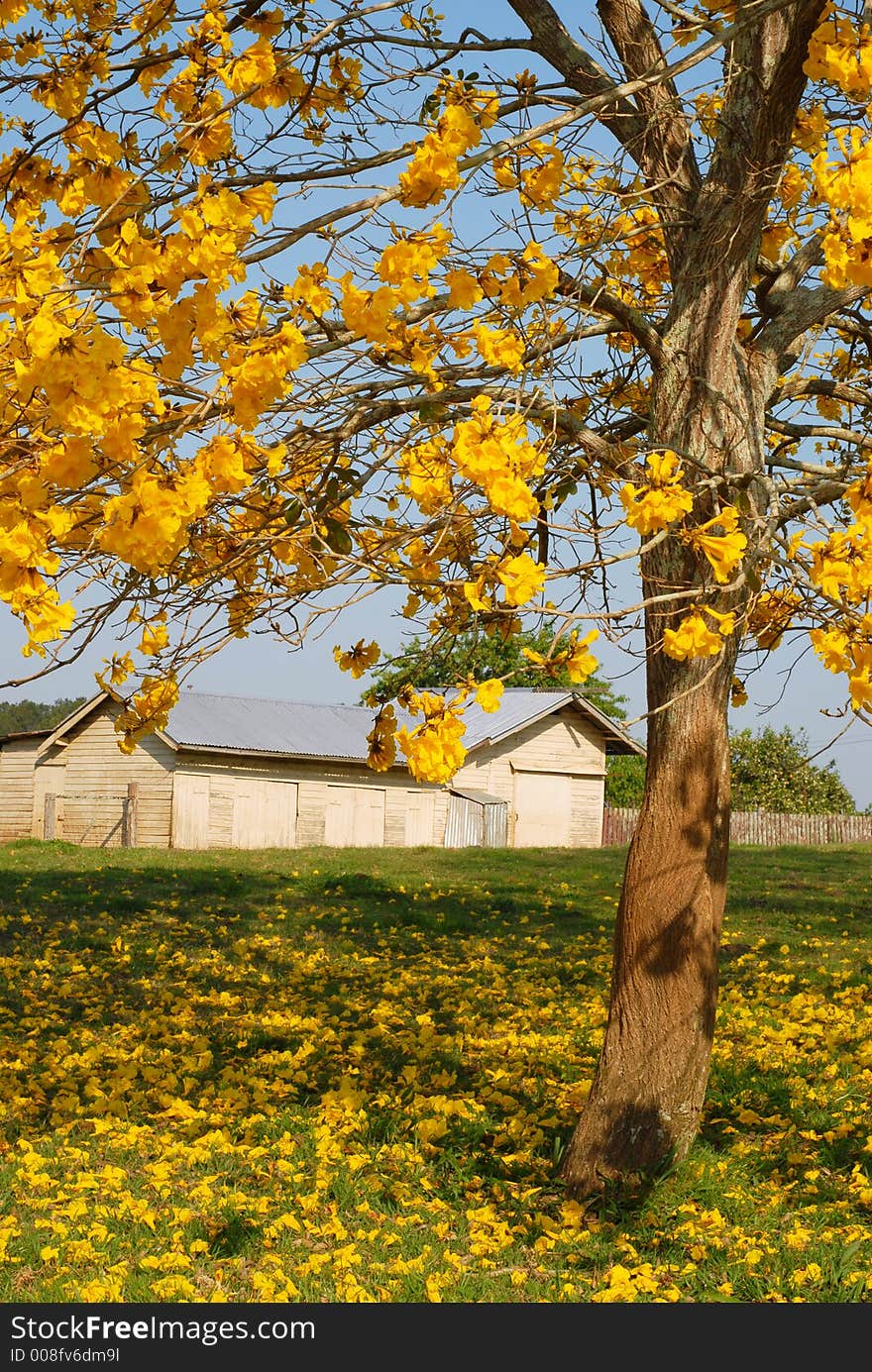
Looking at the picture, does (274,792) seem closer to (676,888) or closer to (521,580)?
(676,888)

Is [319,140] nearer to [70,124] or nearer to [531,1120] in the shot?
[70,124]

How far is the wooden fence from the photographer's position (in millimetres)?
32750

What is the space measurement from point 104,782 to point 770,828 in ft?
57.2

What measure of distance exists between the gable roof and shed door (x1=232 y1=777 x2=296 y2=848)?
859 millimetres

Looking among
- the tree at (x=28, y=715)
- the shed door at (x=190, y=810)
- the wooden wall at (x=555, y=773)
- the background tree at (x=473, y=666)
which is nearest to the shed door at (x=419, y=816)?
the wooden wall at (x=555, y=773)

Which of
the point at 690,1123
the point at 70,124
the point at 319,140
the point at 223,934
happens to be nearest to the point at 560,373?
the point at 319,140

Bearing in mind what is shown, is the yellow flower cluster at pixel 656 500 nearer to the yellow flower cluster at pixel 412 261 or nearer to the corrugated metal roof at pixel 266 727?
the yellow flower cluster at pixel 412 261

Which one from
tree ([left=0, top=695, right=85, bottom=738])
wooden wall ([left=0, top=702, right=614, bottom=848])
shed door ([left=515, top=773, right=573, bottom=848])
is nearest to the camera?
wooden wall ([left=0, top=702, right=614, bottom=848])

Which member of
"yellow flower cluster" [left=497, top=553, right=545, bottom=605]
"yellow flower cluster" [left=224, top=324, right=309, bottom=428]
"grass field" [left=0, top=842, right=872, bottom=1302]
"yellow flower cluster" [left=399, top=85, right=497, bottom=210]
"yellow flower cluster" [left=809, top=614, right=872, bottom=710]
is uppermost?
"yellow flower cluster" [left=399, top=85, right=497, bottom=210]

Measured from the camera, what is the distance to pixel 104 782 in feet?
90.1

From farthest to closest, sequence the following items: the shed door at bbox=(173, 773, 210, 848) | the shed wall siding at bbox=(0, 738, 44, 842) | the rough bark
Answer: the shed wall siding at bbox=(0, 738, 44, 842) < the shed door at bbox=(173, 773, 210, 848) < the rough bark

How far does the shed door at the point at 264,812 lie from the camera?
27.0 meters

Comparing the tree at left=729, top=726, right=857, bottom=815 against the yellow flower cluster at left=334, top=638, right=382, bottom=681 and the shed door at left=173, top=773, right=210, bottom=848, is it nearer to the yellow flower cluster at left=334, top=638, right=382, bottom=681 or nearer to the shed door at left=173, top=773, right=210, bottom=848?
the shed door at left=173, top=773, right=210, bottom=848

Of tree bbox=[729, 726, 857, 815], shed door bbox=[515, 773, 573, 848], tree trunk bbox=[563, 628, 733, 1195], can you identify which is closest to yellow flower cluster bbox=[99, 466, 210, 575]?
tree trunk bbox=[563, 628, 733, 1195]
